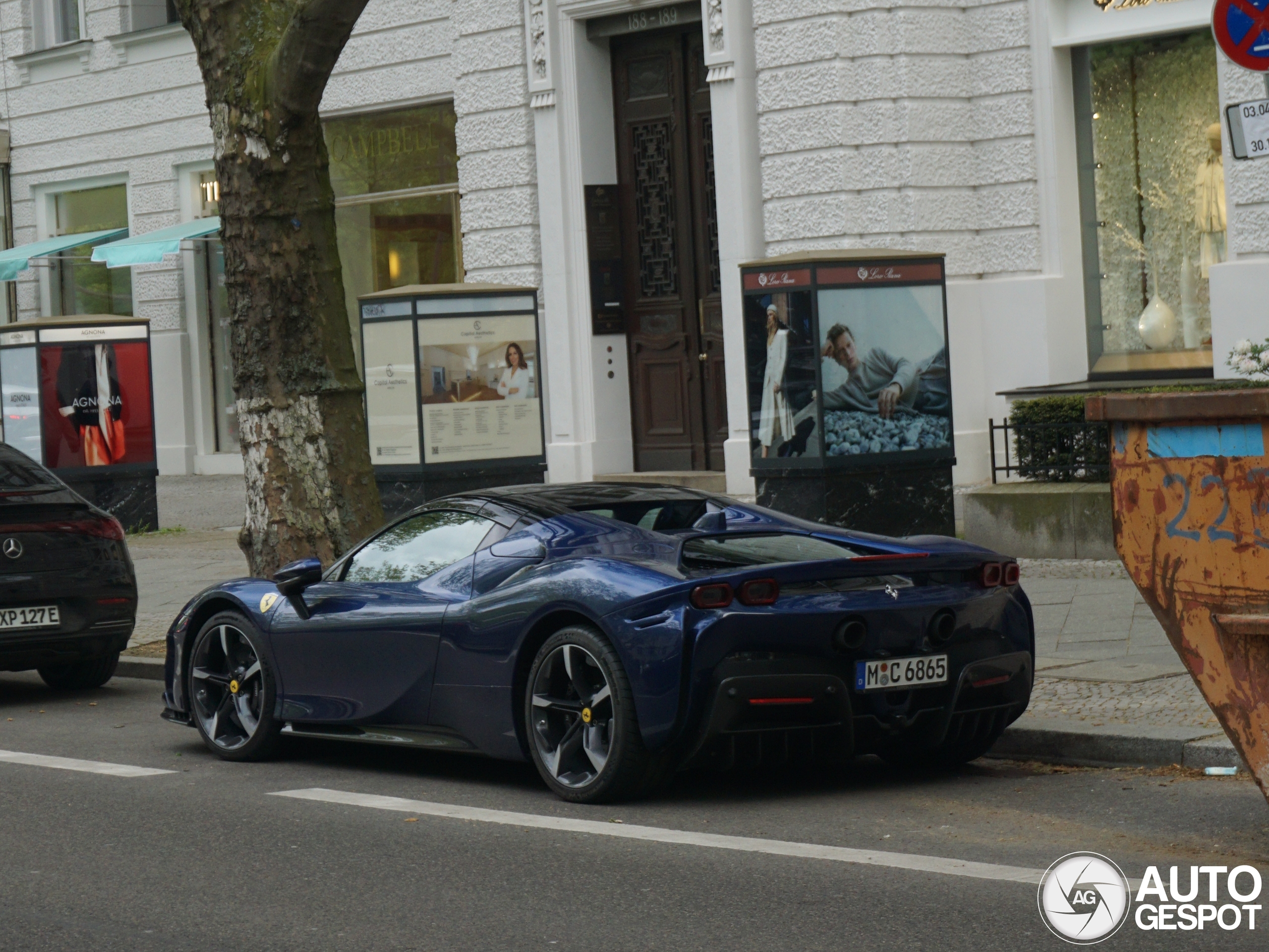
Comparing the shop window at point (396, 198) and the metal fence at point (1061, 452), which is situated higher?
the shop window at point (396, 198)

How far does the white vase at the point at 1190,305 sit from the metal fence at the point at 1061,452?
3065 mm

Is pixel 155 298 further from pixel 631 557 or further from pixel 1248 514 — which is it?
pixel 1248 514

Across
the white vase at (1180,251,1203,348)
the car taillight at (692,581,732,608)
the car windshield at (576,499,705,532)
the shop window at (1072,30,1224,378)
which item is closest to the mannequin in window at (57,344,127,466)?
the shop window at (1072,30,1224,378)

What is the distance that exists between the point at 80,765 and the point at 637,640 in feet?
9.88

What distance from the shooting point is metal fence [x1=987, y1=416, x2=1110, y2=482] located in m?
13.6

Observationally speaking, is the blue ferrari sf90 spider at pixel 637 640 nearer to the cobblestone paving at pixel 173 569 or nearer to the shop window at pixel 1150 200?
the cobblestone paving at pixel 173 569

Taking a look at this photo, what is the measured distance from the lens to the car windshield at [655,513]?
24.5ft

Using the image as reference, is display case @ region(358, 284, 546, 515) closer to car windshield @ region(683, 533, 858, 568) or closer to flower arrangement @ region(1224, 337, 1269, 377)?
flower arrangement @ region(1224, 337, 1269, 377)

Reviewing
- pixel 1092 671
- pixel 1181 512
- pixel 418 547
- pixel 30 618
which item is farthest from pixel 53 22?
pixel 1181 512

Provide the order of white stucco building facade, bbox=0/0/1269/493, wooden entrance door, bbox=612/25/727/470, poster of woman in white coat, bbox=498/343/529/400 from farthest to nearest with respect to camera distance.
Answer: wooden entrance door, bbox=612/25/727/470 → white stucco building facade, bbox=0/0/1269/493 → poster of woman in white coat, bbox=498/343/529/400

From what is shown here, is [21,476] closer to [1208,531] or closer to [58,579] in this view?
[58,579]

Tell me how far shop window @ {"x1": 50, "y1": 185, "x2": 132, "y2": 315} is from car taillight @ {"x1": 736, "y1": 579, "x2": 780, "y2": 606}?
2081cm

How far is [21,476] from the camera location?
10828 millimetres

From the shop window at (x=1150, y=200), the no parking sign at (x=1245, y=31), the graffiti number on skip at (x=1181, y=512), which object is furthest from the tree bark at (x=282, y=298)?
the shop window at (x=1150, y=200)
